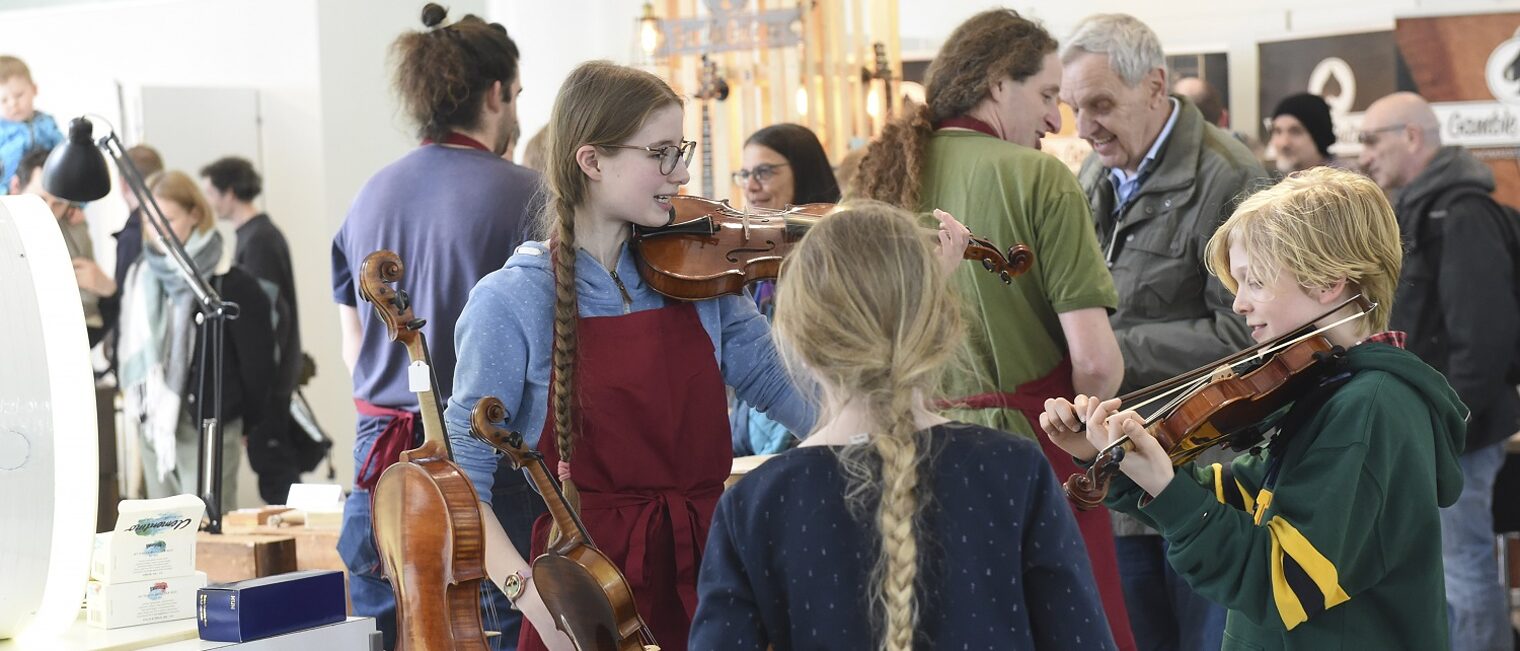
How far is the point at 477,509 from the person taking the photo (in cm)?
191

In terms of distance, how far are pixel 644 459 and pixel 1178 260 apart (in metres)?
1.44

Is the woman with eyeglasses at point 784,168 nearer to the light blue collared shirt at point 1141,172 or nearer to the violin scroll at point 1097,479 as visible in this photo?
the light blue collared shirt at point 1141,172

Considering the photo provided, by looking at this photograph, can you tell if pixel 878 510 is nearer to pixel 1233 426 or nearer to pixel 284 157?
pixel 1233 426

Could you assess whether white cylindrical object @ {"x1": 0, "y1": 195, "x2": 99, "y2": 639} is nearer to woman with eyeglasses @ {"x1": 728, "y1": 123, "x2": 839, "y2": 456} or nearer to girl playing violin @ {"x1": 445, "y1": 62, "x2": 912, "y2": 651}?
girl playing violin @ {"x1": 445, "y1": 62, "x2": 912, "y2": 651}

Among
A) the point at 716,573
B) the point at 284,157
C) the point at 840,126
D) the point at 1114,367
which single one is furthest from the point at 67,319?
the point at 284,157

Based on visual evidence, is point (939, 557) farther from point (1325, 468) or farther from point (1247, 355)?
point (1247, 355)

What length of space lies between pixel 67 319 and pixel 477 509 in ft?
1.77

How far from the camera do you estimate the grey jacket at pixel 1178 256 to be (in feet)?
9.73

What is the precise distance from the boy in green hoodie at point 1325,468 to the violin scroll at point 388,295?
2.77 feet

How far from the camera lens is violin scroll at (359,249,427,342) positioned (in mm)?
1967

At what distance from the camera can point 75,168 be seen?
9.70 ft

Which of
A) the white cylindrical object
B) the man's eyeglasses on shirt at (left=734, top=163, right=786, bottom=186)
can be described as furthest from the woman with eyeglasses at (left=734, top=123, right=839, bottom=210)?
the white cylindrical object

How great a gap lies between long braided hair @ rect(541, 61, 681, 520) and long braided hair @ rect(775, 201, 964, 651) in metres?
0.53

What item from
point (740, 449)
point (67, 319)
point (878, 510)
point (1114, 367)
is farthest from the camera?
point (740, 449)
